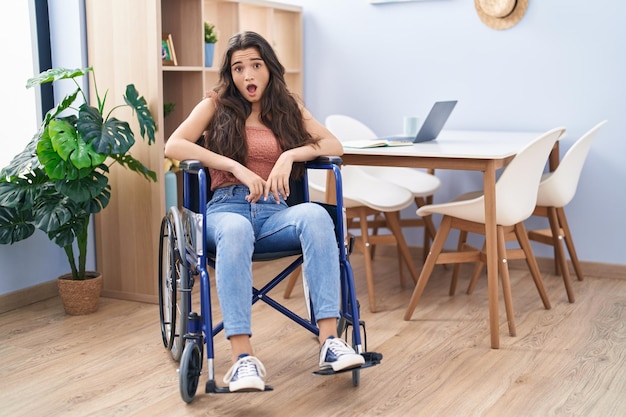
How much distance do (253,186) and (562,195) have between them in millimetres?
1580

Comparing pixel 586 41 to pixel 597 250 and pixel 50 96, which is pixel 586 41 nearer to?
pixel 597 250

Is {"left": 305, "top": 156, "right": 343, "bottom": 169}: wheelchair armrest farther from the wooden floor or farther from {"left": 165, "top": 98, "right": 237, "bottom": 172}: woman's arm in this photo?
the wooden floor

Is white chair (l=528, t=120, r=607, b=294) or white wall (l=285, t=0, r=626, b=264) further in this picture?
white wall (l=285, t=0, r=626, b=264)

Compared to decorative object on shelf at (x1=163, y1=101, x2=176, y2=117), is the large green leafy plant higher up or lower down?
lower down

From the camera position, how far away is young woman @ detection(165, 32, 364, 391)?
7.41 ft

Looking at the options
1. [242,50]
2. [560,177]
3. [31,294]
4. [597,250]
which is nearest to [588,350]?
[560,177]

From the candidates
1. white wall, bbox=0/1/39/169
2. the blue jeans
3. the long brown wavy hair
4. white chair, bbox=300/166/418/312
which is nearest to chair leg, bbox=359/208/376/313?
white chair, bbox=300/166/418/312

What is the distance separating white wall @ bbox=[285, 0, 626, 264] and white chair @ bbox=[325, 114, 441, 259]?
0.29 metres

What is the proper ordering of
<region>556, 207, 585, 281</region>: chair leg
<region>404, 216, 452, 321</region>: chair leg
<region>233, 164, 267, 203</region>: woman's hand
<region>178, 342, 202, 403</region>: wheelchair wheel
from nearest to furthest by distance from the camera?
<region>178, 342, 202, 403</region>: wheelchair wheel
<region>233, 164, 267, 203</region>: woman's hand
<region>404, 216, 452, 321</region>: chair leg
<region>556, 207, 585, 281</region>: chair leg

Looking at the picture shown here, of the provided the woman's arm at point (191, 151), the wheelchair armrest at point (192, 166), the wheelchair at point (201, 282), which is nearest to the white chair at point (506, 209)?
the wheelchair at point (201, 282)

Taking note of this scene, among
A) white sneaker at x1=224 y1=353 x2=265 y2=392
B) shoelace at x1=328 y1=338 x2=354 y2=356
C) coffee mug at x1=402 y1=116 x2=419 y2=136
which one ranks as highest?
coffee mug at x1=402 y1=116 x2=419 y2=136

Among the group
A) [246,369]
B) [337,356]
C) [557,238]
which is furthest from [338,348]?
[557,238]

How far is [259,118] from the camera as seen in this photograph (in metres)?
2.71

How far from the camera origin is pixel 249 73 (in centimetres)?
261
